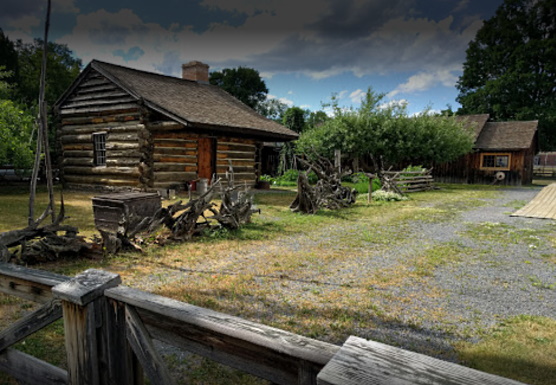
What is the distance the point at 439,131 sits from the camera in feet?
73.1

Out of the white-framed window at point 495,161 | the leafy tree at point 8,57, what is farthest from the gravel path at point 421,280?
the leafy tree at point 8,57

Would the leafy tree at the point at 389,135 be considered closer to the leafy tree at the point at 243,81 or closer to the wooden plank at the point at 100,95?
the wooden plank at the point at 100,95

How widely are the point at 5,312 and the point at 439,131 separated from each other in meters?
23.5

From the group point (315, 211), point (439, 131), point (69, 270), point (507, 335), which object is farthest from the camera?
point (439, 131)

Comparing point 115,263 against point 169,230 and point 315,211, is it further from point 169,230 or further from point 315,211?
point 315,211

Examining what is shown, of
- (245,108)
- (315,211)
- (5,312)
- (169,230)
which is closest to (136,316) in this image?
(5,312)

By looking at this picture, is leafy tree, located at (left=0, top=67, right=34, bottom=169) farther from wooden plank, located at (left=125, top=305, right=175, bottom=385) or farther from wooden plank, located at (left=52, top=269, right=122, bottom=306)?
wooden plank, located at (left=125, top=305, right=175, bottom=385)

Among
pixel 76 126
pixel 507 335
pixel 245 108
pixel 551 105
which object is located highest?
pixel 551 105

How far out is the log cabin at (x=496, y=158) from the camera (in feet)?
83.9

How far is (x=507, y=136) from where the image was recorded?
26750 millimetres

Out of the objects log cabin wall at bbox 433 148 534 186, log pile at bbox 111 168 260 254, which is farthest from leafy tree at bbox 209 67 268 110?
log pile at bbox 111 168 260 254

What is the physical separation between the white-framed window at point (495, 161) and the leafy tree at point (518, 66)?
38.3 feet

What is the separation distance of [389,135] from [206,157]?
12.6 m

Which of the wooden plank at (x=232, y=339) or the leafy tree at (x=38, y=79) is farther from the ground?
the leafy tree at (x=38, y=79)
